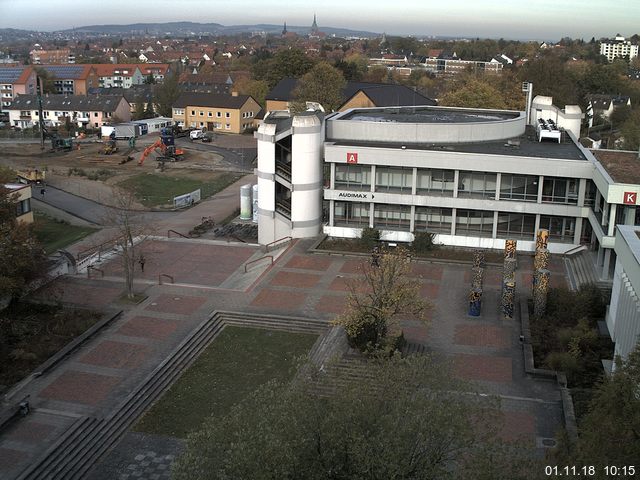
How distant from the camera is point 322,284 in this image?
34.4m

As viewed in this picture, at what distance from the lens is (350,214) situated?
4194cm

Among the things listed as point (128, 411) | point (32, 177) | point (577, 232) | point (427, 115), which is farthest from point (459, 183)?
point (32, 177)

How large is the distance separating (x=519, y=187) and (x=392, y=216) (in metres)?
7.36

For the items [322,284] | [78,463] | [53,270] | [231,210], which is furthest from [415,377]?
→ [231,210]

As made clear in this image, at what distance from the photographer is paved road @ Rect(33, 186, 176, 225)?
4850cm

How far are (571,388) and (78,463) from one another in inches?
639

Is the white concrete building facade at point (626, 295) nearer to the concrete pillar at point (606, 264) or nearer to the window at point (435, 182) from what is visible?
the concrete pillar at point (606, 264)

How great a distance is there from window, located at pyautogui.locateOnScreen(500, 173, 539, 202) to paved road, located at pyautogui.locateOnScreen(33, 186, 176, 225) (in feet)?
75.4

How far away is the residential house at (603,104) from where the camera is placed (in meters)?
96.7

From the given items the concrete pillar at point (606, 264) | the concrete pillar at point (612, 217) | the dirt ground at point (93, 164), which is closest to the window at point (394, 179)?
the concrete pillar at point (612, 217)

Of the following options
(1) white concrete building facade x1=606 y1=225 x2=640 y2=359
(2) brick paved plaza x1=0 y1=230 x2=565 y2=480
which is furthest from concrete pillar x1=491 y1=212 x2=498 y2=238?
(1) white concrete building facade x1=606 y1=225 x2=640 y2=359

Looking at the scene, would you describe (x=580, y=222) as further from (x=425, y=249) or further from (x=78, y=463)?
(x=78, y=463)

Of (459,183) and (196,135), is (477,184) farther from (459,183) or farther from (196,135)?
(196,135)

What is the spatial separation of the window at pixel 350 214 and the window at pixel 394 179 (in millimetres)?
1662
